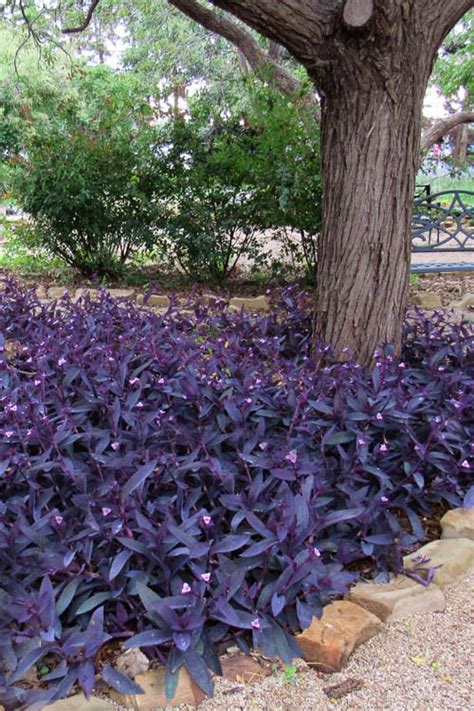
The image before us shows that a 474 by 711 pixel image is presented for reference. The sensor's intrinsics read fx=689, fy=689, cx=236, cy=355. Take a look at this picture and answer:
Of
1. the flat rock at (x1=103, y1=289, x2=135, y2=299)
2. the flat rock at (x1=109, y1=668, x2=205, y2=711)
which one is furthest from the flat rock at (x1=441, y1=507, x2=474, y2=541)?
the flat rock at (x1=103, y1=289, x2=135, y2=299)

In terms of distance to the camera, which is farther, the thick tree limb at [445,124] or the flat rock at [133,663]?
the thick tree limb at [445,124]

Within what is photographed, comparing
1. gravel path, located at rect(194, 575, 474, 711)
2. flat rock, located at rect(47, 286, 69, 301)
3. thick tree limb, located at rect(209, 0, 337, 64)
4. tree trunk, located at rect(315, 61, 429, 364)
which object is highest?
thick tree limb, located at rect(209, 0, 337, 64)

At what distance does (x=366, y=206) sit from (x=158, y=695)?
2.10 meters

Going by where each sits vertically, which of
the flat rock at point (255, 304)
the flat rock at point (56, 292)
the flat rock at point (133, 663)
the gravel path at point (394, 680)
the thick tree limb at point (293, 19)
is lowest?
the gravel path at point (394, 680)

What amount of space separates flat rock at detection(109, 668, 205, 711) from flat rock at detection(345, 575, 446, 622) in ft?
1.62

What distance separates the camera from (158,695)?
1.52m

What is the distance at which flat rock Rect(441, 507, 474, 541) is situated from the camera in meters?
2.10

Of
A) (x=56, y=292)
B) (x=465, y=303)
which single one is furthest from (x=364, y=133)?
(x=56, y=292)

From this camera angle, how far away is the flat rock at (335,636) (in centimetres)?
161

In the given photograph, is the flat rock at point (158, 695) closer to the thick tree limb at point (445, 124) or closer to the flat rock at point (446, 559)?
the flat rock at point (446, 559)

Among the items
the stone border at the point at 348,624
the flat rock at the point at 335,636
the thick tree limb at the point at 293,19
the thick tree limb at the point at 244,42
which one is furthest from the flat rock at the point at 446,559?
the thick tree limb at the point at 244,42

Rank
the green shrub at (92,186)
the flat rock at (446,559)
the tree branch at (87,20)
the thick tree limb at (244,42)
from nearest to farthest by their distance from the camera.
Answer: the flat rock at (446,559)
the tree branch at (87,20)
the thick tree limb at (244,42)
the green shrub at (92,186)

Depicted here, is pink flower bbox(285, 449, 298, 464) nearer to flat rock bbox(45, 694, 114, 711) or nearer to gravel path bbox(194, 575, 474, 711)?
gravel path bbox(194, 575, 474, 711)

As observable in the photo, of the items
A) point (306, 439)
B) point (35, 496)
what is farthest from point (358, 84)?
point (35, 496)
